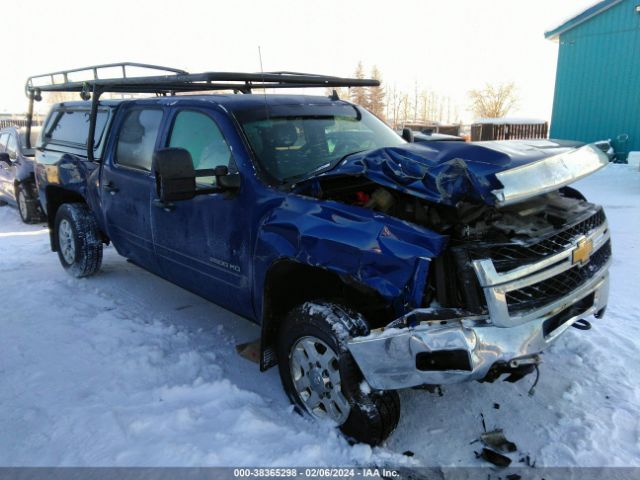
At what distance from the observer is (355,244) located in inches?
101

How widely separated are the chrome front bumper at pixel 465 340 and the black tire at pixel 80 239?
3.77m

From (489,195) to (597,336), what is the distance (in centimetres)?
215

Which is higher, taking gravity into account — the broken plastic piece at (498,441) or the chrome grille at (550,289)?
the chrome grille at (550,289)

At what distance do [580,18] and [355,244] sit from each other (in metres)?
15.6

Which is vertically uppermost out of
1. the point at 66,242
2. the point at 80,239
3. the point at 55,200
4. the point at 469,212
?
the point at 469,212

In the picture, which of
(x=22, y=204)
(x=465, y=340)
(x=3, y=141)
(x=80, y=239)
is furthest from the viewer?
(x=3, y=141)

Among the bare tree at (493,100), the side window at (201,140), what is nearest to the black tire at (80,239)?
the side window at (201,140)

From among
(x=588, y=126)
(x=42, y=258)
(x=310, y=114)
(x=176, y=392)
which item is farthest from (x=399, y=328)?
(x=588, y=126)

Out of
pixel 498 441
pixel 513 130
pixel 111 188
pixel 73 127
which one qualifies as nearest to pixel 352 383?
pixel 498 441

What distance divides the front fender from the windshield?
387 millimetres

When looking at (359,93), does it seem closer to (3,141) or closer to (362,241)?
(3,141)

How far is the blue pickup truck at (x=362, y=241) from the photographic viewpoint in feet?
7.77

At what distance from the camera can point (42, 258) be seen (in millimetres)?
6477

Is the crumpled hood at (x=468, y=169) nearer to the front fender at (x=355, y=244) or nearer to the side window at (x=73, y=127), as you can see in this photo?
the front fender at (x=355, y=244)
